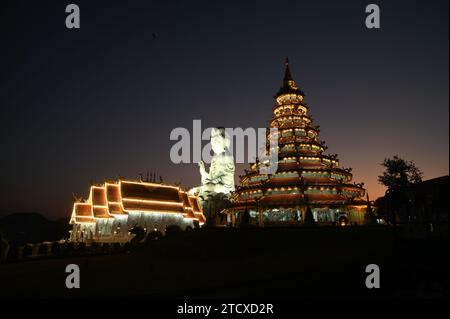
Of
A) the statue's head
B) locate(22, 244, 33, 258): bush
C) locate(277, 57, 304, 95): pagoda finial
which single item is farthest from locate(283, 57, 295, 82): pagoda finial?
locate(22, 244, 33, 258): bush

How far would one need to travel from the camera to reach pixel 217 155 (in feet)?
209

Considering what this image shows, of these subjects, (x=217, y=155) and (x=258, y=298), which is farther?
(x=217, y=155)

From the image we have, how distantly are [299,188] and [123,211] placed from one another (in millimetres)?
22068

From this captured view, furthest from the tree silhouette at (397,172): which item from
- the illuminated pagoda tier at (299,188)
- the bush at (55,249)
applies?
the bush at (55,249)

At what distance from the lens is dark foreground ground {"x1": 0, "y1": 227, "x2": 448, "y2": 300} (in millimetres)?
13055

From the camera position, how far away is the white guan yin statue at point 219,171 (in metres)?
62.8

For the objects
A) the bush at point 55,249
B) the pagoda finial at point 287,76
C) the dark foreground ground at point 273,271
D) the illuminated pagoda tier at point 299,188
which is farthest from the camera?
the pagoda finial at point 287,76

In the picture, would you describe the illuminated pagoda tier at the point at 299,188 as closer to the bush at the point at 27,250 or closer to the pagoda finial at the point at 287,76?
the pagoda finial at the point at 287,76

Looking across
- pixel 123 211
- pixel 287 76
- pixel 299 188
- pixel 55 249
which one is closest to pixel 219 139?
pixel 287 76

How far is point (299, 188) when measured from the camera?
36.0m

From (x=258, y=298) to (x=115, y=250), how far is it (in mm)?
20231

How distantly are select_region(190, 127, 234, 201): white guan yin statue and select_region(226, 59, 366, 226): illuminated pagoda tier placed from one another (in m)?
19.6
